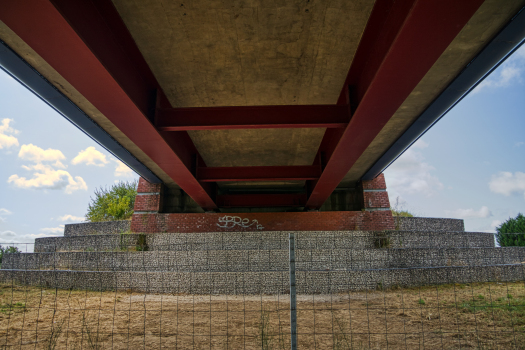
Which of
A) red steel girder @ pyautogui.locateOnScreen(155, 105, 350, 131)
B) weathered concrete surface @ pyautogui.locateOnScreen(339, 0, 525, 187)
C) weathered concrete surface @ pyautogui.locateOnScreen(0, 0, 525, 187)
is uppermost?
weathered concrete surface @ pyautogui.locateOnScreen(0, 0, 525, 187)

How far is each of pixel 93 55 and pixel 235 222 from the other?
9.26 m

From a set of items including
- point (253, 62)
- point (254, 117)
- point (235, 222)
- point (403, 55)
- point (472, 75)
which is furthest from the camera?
point (235, 222)

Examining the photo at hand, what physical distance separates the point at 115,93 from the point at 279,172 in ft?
18.9

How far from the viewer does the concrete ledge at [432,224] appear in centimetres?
1332

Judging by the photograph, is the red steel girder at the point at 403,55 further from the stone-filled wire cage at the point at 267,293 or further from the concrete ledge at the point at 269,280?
the concrete ledge at the point at 269,280

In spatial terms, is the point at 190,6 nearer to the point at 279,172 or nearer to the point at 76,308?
the point at 279,172

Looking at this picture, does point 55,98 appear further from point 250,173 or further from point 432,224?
point 432,224

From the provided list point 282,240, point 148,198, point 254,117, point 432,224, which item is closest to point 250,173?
point 282,240

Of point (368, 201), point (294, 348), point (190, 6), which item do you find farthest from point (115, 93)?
point (368, 201)

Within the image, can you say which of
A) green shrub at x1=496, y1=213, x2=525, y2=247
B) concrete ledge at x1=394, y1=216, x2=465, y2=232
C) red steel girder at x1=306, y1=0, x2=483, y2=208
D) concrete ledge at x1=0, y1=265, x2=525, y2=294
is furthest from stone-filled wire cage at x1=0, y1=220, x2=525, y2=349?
green shrub at x1=496, y1=213, x2=525, y2=247

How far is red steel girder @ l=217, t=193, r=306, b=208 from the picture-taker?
42.1 ft

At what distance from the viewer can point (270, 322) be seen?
5.79m

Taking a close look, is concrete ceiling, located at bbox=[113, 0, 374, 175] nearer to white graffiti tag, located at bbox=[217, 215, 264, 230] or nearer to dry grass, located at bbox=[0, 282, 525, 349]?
dry grass, located at bbox=[0, 282, 525, 349]

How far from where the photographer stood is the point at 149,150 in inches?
270
